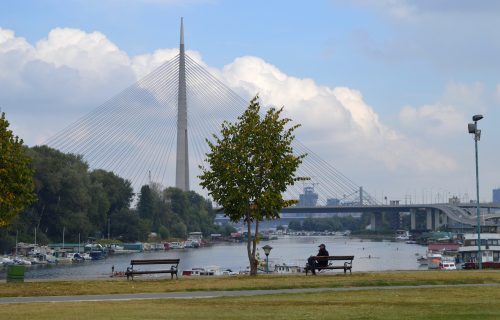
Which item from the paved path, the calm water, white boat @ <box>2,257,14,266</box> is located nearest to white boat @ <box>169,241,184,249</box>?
the calm water

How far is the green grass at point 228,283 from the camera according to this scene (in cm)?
2900

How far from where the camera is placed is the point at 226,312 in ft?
72.2

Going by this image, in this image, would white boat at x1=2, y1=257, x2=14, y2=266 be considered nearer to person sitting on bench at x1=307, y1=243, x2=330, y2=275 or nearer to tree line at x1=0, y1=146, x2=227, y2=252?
tree line at x1=0, y1=146, x2=227, y2=252

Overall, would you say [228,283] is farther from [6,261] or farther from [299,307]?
[6,261]

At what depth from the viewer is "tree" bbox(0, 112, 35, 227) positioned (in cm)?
3547

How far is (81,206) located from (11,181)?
270 feet

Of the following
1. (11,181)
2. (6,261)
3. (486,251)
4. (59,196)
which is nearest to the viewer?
(11,181)

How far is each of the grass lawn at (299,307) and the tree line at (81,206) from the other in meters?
69.7

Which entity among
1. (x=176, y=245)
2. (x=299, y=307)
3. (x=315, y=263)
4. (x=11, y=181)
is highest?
(x=11, y=181)

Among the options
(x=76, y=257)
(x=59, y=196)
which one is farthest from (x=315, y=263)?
(x=59, y=196)

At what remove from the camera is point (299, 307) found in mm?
23078

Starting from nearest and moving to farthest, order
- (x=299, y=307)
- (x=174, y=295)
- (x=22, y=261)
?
(x=299, y=307) < (x=174, y=295) < (x=22, y=261)

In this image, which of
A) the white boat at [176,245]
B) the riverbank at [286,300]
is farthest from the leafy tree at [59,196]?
the riverbank at [286,300]

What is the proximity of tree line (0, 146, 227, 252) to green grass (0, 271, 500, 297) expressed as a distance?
2458 inches
